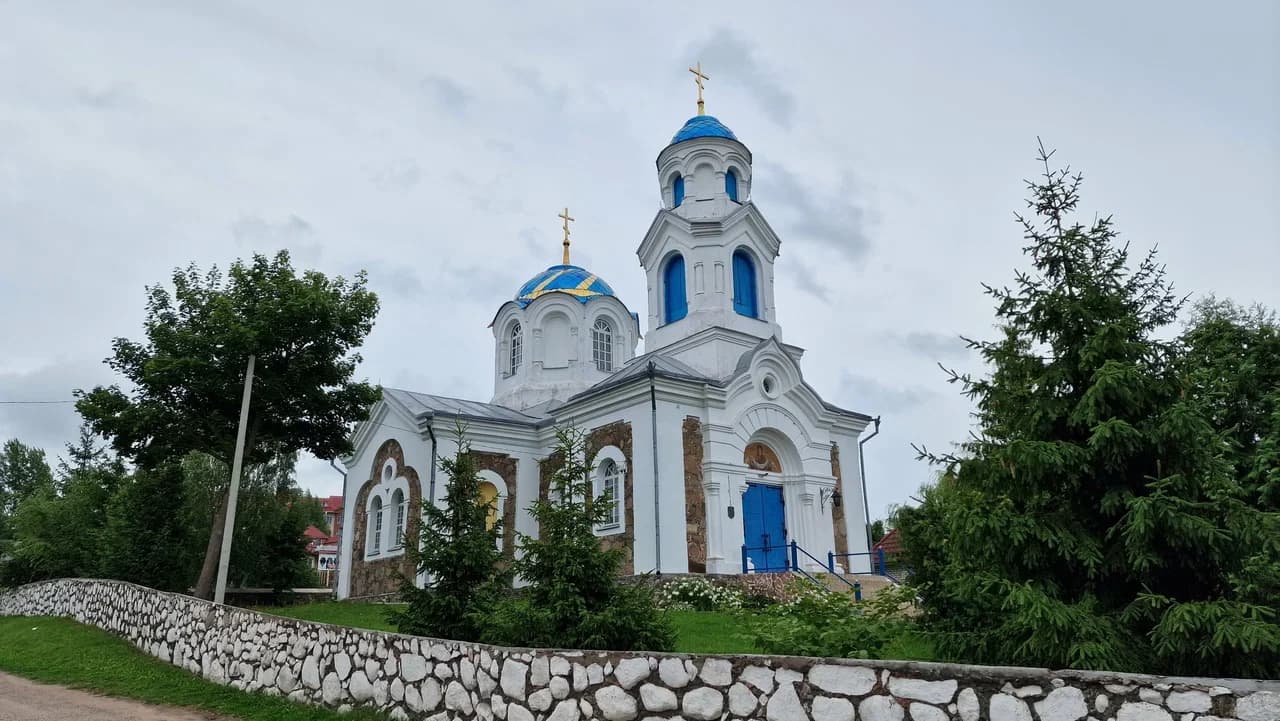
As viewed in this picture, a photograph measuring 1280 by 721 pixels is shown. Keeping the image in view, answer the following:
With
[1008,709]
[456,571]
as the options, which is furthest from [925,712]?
[456,571]

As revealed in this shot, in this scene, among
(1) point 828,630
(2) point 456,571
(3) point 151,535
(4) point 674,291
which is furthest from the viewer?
(4) point 674,291

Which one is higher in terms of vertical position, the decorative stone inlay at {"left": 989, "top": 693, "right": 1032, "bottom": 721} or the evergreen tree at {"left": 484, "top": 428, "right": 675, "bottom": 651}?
the evergreen tree at {"left": 484, "top": 428, "right": 675, "bottom": 651}

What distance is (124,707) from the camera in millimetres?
9156

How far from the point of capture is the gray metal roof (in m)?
20.2

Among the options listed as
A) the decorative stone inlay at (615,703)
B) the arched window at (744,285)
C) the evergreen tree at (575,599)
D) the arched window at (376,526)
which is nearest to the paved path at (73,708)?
the evergreen tree at (575,599)

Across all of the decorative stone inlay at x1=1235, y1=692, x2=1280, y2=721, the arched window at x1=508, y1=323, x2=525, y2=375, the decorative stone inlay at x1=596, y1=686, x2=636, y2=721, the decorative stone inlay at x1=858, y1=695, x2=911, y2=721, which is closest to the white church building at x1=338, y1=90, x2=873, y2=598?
the arched window at x1=508, y1=323, x2=525, y2=375

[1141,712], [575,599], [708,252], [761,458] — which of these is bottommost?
[1141,712]

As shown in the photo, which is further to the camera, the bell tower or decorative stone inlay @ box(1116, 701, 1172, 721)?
the bell tower

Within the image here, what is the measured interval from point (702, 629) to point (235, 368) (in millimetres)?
10640

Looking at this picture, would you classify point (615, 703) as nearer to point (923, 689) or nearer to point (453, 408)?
point (923, 689)

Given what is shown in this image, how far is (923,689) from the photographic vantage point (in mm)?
4578

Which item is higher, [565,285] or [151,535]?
[565,285]

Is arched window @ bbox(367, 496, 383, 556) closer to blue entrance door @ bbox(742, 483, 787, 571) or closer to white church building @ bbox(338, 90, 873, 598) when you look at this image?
white church building @ bbox(338, 90, 873, 598)

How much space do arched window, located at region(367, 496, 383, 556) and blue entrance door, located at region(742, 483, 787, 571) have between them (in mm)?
9065
